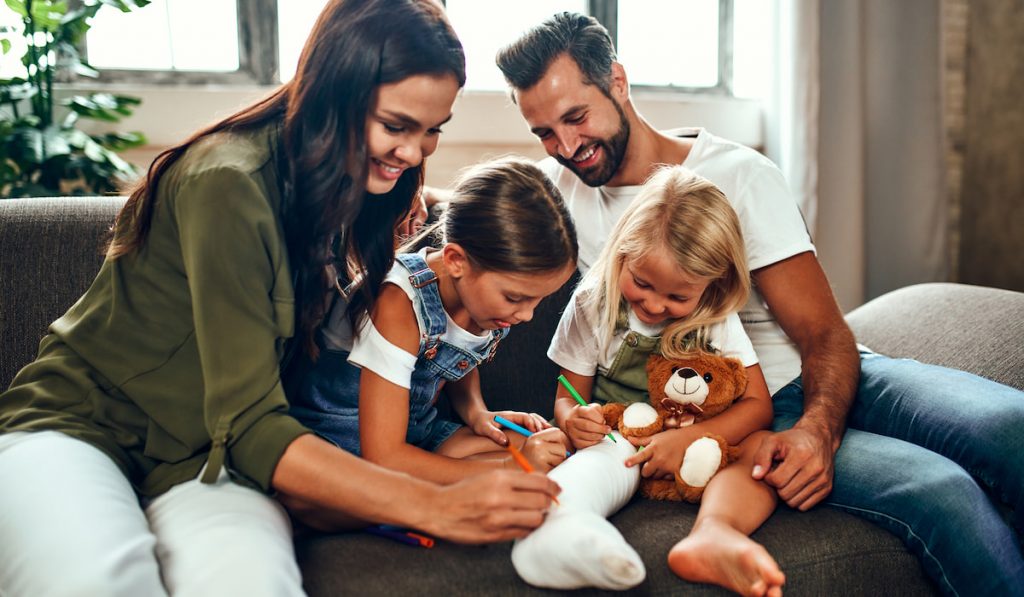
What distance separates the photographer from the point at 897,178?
10.1ft

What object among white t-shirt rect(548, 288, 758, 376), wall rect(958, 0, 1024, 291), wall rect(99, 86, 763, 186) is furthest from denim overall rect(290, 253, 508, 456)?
wall rect(958, 0, 1024, 291)

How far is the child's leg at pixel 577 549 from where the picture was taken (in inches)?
44.0

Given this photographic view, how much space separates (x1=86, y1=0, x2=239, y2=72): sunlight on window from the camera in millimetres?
2752

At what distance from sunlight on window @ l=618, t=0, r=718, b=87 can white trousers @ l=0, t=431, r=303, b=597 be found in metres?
2.47

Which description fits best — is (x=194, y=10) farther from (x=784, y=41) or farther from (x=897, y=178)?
(x=897, y=178)

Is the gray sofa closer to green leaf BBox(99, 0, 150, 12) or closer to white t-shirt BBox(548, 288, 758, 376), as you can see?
white t-shirt BBox(548, 288, 758, 376)

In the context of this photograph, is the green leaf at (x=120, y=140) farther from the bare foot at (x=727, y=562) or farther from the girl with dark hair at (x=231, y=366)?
the bare foot at (x=727, y=562)

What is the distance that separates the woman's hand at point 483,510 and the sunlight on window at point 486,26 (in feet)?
6.90

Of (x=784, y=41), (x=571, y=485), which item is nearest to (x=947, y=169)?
(x=784, y=41)

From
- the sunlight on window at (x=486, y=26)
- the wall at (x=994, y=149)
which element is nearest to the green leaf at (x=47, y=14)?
the sunlight on window at (x=486, y=26)

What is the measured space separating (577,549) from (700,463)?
0.42 meters

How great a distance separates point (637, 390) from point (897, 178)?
183cm

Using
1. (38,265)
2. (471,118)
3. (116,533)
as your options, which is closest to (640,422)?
(116,533)

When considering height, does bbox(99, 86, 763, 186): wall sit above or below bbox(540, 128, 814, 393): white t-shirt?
above
